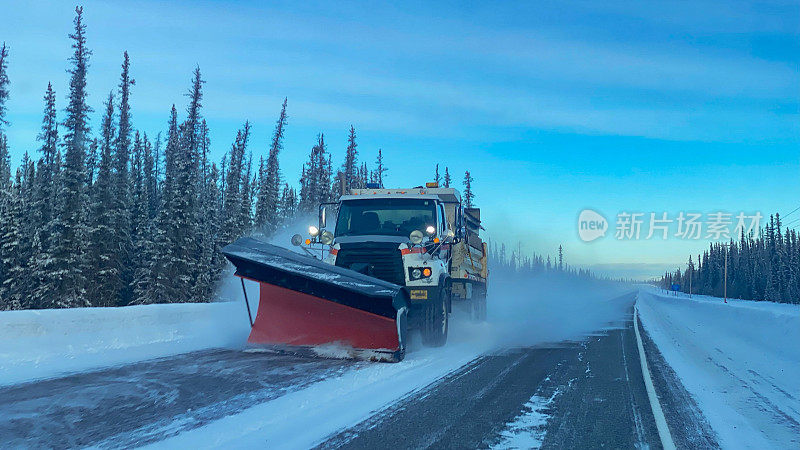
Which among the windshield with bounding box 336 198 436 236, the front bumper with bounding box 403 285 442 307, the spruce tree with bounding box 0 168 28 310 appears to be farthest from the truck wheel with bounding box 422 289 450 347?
the spruce tree with bounding box 0 168 28 310

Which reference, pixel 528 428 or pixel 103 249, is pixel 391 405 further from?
pixel 103 249

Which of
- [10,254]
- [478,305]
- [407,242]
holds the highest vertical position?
[407,242]

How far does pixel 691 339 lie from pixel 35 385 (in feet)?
52.4

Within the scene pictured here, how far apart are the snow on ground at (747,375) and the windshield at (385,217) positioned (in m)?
5.35

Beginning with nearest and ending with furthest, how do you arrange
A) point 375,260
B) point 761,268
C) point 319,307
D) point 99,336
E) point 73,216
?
point 99,336, point 319,307, point 375,260, point 73,216, point 761,268

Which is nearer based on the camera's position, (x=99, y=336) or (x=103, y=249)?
(x=99, y=336)

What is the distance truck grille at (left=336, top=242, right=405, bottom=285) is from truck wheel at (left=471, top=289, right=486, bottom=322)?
635 cm

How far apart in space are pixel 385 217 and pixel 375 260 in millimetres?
1321

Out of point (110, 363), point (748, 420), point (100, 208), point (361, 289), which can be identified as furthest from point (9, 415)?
point (100, 208)

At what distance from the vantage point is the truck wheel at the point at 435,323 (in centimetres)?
1061

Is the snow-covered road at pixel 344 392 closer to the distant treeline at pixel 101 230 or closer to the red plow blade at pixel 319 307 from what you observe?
the red plow blade at pixel 319 307

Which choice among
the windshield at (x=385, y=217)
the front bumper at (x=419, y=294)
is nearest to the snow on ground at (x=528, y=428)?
the front bumper at (x=419, y=294)

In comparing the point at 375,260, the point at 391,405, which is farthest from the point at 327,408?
the point at 375,260

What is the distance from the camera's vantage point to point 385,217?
11.4 m
